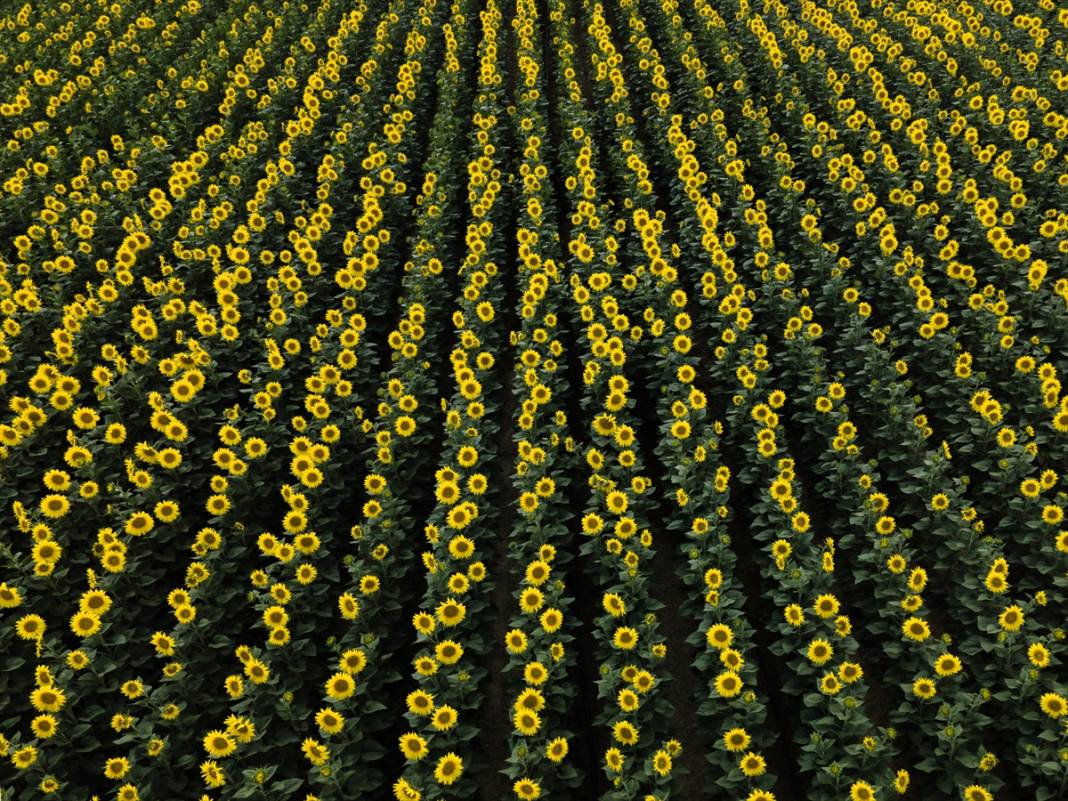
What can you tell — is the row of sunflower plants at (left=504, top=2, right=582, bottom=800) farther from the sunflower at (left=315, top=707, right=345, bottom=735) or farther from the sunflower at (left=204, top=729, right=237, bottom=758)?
the sunflower at (left=204, top=729, right=237, bottom=758)

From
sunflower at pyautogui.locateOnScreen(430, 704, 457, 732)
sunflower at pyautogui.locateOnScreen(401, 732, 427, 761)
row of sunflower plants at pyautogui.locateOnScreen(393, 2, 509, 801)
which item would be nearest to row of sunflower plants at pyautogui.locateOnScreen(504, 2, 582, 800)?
row of sunflower plants at pyautogui.locateOnScreen(393, 2, 509, 801)

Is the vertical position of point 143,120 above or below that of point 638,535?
above

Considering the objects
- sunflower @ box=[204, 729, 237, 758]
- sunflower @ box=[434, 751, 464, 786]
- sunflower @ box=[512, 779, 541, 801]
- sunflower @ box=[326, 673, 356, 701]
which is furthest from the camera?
sunflower @ box=[326, 673, 356, 701]

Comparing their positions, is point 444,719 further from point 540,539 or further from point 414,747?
point 540,539

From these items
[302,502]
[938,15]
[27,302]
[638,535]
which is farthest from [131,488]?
[938,15]

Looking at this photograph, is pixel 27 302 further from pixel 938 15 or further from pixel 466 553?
pixel 938 15

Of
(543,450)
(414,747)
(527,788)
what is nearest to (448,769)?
(414,747)

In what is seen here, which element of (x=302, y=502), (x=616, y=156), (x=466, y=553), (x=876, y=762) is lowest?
(x=876, y=762)

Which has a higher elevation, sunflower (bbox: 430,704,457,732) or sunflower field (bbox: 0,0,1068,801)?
sunflower field (bbox: 0,0,1068,801)
